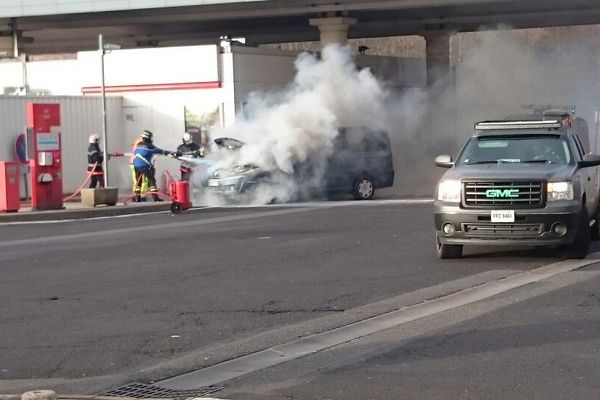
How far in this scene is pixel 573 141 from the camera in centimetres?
1425

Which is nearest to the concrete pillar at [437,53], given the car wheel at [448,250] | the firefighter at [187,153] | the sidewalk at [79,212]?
the firefighter at [187,153]

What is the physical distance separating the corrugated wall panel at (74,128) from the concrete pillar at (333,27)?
7678 millimetres

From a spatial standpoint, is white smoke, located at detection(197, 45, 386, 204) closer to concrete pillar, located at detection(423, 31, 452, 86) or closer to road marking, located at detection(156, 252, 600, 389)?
concrete pillar, located at detection(423, 31, 452, 86)

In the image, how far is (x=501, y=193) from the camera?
504 inches

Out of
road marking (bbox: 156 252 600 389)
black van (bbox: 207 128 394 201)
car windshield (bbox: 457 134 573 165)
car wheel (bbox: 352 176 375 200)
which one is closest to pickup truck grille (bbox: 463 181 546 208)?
road marking (bbox: 156 252 600 389)

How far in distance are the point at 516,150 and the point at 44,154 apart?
41.6ft

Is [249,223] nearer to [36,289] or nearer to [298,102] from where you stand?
[298,102]

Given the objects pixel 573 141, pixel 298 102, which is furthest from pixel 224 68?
pixel 573 141

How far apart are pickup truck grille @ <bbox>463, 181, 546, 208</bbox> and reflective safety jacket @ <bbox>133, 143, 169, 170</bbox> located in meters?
12.8

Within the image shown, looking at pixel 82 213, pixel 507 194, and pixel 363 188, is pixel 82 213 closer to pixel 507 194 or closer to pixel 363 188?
pixel 363 188

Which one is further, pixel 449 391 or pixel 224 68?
pixel 224 68

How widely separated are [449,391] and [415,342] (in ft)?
5.37

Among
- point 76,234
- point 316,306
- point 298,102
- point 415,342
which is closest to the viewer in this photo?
point 415,342

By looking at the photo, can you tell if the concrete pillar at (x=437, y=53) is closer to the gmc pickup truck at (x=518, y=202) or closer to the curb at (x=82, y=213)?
the curb at (x=82, y=213)
